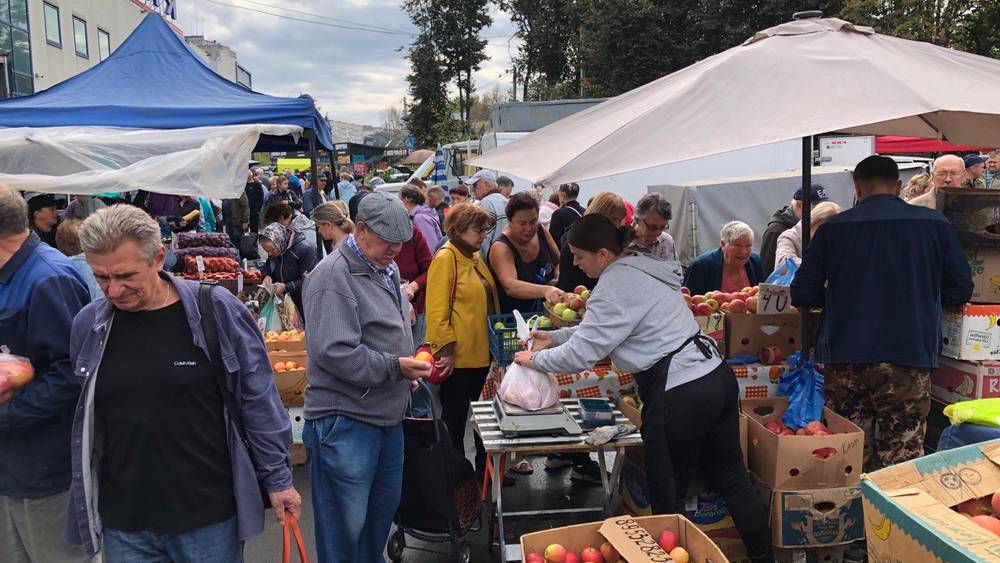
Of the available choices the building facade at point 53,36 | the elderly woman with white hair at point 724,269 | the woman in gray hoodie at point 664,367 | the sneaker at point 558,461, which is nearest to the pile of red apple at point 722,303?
the elderly woman with white hair at point 724,269

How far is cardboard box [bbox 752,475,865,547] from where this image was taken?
12.1 ft

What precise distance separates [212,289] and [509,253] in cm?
262

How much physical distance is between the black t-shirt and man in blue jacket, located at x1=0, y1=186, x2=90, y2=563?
46 cm

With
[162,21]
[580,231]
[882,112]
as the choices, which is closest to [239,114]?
[162,21]

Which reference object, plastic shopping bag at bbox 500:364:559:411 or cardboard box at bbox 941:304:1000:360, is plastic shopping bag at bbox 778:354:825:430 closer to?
cardboard box at bbox 941:304:1000:360

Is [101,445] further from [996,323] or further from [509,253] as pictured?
[996,323]

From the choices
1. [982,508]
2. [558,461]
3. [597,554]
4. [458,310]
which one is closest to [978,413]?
[982,508]

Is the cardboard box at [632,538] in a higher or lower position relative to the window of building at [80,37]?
lower

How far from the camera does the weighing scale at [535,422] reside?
3666mm

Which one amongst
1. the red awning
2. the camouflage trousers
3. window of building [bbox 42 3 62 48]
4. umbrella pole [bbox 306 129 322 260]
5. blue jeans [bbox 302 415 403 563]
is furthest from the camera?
window of building [bbox 42 3 62 48]

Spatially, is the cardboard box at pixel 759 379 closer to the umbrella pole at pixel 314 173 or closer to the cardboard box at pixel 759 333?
the cardboard box at pixel 759 333

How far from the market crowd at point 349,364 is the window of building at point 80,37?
106ft

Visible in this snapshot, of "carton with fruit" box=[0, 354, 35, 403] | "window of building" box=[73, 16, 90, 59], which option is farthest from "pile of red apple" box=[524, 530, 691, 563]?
"window of building" box=[73, 16, 90, 59]

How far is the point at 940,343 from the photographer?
3955 millimetres
